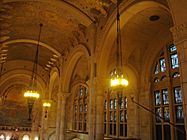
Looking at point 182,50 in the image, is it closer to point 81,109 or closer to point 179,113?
point 179,113

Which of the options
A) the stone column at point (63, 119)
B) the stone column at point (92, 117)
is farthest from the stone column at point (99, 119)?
the stone column at point (63, 119)

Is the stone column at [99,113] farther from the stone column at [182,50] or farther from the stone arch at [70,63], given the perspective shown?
the stone column at [182,50]

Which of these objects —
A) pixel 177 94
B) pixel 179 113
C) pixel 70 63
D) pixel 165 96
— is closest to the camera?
pixel 179 113

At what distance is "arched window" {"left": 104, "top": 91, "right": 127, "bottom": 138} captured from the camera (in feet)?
38.3

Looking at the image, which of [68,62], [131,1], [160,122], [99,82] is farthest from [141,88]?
[131,1]

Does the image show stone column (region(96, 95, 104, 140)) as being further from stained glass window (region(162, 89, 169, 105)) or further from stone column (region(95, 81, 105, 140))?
stained glass window (region(162, 89, 169, 105))

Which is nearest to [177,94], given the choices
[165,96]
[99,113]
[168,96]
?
[168,96]

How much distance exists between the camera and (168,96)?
8.97 metres

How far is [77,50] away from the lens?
10.6 metres

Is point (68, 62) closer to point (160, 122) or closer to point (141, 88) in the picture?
point (141, 88)

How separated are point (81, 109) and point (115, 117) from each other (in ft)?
15.7

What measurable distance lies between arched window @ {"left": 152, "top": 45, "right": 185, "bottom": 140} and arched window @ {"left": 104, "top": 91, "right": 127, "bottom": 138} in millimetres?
2289

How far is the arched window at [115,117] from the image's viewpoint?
1168 cm

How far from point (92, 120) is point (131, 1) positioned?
453 cm
